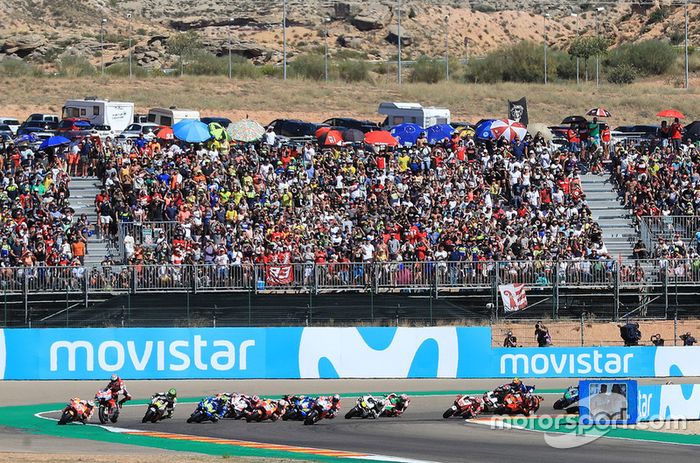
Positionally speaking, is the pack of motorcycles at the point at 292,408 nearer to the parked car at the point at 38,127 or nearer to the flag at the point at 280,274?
the flag at the point at 280,274

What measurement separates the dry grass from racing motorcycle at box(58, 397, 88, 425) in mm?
44276

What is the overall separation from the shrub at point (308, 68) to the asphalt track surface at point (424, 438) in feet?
197

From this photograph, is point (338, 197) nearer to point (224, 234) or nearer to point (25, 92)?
point (224, 234)

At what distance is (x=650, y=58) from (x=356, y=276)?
61539 millimetres

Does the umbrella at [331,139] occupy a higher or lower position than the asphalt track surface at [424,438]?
higher

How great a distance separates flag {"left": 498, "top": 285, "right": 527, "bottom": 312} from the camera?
34688mm

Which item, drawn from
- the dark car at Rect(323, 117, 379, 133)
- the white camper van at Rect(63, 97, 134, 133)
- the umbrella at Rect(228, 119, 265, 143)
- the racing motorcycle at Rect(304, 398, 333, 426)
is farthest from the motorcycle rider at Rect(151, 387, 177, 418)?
the white camper van at Rect(63, 97, 134, 133)

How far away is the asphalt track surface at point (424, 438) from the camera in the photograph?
2167 cm

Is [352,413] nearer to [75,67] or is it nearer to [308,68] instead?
[75,67]

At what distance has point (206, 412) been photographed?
83.2 ft

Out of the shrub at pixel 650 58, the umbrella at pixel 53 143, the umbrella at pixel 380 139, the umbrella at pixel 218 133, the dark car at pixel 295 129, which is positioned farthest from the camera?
the shrub at pixel 650 58

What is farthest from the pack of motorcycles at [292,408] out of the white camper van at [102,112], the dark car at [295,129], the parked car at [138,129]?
the white camper van at [102,112]

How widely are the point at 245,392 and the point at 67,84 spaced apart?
4853 cm

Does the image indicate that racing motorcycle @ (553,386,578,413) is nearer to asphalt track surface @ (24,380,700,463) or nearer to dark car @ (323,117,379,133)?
asphalt track surface @ (24,380,700,463)
